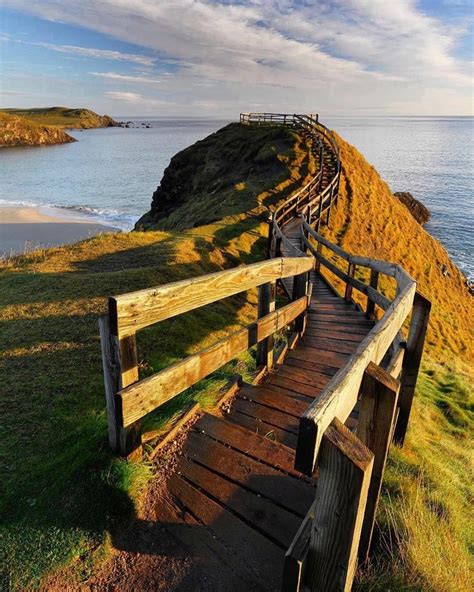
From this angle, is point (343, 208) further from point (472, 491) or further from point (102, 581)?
point (102, 581)

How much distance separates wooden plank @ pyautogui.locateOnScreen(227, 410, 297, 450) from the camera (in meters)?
3.87

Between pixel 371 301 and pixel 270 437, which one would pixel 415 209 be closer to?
pixel 371 301

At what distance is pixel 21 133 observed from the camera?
104938 millimetres

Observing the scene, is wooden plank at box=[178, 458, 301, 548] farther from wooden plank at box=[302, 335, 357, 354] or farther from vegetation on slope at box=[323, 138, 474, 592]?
wooden plank at box=[302, 335, 357, 354]

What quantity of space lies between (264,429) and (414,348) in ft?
5.46

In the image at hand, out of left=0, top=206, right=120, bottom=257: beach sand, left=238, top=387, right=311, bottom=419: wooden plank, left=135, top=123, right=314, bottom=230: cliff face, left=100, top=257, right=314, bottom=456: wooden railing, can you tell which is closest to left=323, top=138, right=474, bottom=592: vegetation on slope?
left=238, top=387, right=311, bottom=419: wooden plank

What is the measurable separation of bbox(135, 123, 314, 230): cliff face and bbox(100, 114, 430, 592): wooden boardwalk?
557 inches

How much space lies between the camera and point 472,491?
4.18m

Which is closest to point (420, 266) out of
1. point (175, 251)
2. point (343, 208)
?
point (343, 208)

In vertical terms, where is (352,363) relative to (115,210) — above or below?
above

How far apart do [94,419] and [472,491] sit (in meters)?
3.95

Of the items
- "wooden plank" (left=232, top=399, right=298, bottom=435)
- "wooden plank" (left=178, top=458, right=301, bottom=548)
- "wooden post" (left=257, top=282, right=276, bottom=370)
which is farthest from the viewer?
"wooden post" (left=257, top=282, right=276, bottom=370)

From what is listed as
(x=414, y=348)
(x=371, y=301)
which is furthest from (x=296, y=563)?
(x=371, y=301)

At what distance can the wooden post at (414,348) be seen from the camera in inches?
150
